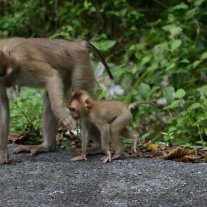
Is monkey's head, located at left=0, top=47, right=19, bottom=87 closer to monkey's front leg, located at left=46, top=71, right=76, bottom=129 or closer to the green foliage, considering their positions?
monkey's front leg, located at left=46, top=71, right=76, bottom=129

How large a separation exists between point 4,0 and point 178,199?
10047 millimetres

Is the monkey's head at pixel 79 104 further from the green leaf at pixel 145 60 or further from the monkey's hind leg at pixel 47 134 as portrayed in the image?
the green leaf at pixel 145 60

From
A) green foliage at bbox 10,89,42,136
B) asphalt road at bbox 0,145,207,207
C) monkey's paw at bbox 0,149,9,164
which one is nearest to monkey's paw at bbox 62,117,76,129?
asphalt road at bbox 0,145,207,207

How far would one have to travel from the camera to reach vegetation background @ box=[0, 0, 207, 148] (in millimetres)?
7980

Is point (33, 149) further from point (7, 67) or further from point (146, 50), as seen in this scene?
point (146, 50)

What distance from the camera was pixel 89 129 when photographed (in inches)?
255

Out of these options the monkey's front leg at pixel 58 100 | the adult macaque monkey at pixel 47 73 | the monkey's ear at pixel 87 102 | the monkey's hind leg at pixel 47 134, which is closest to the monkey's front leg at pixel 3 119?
the adult macaque monkey at pixel 47 73

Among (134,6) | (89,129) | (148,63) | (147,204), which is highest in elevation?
(134,6)

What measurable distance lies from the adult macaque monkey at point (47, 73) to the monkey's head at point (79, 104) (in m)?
0.15

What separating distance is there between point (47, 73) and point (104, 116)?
2.26ft

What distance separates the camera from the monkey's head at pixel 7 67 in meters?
5.96

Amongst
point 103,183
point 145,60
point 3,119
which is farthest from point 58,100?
point 145,60

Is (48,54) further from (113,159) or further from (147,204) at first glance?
(147,204)

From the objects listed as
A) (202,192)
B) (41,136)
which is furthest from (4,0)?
(202,192)
